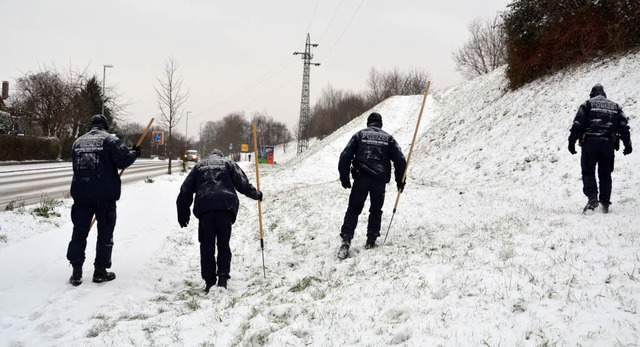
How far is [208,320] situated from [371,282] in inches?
77.3

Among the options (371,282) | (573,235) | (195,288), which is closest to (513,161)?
(573,235)

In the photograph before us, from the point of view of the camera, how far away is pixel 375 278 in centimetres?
504

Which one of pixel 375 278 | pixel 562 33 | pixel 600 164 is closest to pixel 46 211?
pixel 375 278

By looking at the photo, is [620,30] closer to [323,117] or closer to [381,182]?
[381,182]

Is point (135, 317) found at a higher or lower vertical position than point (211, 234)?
lower

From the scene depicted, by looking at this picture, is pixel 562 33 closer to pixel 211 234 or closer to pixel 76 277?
pixel 211 234

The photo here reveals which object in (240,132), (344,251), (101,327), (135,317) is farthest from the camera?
(240,132)

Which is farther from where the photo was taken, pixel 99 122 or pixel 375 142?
pixel 375 142

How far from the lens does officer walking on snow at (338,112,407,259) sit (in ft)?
20.9

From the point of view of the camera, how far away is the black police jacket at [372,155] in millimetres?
6395

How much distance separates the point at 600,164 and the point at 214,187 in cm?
660

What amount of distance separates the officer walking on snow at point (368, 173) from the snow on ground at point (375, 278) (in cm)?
43

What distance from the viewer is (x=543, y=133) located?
13391 millimetres

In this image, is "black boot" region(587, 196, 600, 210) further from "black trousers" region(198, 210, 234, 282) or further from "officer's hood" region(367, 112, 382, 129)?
"black trousers" region(198, 210, 234, 282)
